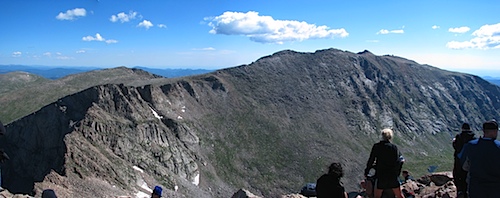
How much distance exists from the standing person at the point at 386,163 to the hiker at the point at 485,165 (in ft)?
7.59

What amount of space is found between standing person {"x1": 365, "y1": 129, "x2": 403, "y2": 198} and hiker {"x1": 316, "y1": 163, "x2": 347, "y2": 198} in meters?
1.38

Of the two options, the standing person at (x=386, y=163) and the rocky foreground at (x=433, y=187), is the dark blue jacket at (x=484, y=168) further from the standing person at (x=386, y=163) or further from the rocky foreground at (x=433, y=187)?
the rocky foreground at (x=433, y=187)

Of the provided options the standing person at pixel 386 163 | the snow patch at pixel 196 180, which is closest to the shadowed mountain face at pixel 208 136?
the snow patch at pixel 196 180

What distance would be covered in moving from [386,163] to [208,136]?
4629 inches

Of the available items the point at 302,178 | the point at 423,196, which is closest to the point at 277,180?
the point at 302,178

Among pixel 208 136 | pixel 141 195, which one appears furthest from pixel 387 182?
pixel 208 136

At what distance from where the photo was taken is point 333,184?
39.9 ft

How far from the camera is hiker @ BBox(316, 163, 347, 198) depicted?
39.7 feet

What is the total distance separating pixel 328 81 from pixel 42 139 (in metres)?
139

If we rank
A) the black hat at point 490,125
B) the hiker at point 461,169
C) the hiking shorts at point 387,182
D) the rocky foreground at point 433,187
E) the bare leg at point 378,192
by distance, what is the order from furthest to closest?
the rocky foreground at point 433,187
the hiker at point 461,169
the bare leg at point 378,192
the hiking shorts at point 387,182
the black hat at point 490,125

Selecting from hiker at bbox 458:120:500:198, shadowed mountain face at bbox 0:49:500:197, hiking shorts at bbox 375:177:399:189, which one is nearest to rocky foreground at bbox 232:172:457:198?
hiking shorts at bbox 375:177:399:189

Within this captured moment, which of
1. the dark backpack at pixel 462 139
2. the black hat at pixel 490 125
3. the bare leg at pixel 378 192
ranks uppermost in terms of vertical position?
the black hat at pixel 490 125

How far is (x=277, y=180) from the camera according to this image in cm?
12388

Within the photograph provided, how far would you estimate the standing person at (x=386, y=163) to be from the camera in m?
12.8
